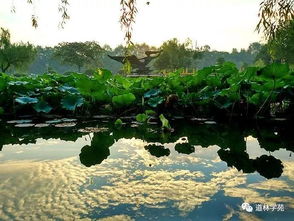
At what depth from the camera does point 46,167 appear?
53.7 inches

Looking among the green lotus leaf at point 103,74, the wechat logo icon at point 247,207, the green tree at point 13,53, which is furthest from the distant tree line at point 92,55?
the wechat logo icon at point 247,207

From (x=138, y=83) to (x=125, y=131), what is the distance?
1.41 meters

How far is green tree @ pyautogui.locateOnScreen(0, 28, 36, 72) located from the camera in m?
36.5

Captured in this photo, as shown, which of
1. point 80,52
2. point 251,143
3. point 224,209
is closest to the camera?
point 224,209

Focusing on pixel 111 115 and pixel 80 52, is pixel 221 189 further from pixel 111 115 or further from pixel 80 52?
pixel 80 52

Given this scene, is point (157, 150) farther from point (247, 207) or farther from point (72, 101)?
point (72, 101)

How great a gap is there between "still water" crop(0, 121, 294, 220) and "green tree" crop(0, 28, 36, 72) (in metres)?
37.1

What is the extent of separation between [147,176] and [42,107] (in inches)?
85.0

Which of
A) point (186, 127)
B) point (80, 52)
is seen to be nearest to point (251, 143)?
point (186, 127)

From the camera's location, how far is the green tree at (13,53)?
3647 cm

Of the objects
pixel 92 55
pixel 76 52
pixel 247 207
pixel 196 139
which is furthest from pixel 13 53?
pixel 247 207

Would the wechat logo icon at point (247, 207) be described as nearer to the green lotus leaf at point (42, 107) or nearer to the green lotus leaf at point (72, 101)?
Result: the green lotus leaf at point (72, 101)

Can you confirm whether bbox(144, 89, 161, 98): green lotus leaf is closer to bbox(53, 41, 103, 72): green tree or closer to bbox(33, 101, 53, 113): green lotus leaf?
bbox(33, 101, 53, 113): green lotus leaf

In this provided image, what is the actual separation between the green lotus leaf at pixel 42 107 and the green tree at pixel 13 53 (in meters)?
35.6
